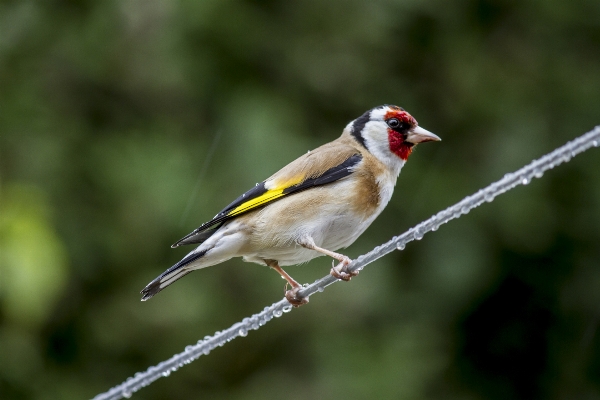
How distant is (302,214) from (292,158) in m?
1.53

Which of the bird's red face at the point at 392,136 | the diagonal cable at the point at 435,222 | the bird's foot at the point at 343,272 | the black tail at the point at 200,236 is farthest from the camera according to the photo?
the bird's red face at the point at 392,136

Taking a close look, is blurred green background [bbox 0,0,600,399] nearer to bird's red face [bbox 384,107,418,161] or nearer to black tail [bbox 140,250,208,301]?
bird's red face [bbox 384,107,418,161]

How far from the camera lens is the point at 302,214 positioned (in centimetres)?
311

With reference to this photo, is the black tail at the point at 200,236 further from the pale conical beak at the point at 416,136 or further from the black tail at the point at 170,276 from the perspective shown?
the pale conical beak at the point at 416,136

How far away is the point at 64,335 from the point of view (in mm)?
4637

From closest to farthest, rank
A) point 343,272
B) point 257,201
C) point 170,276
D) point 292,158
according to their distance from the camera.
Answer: point 343,272
point 170,276
point 257,201
point 292,158

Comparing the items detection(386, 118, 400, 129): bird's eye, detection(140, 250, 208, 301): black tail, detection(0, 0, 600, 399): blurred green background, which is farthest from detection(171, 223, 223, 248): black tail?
detection(0, 0, 600, 399): blurred green background

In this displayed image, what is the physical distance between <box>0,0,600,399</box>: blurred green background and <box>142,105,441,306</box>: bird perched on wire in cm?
127

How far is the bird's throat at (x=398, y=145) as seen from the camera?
134 inches

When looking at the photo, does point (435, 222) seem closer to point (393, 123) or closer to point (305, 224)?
point (305, 224)

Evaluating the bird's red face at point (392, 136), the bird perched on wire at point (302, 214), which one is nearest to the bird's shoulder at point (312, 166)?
the bird perched on wire at point (302, 214)

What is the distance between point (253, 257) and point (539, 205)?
7.73 ft

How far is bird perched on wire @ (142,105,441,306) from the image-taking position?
3080 millimetres

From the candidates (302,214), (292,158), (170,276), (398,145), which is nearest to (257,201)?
(302,214)
